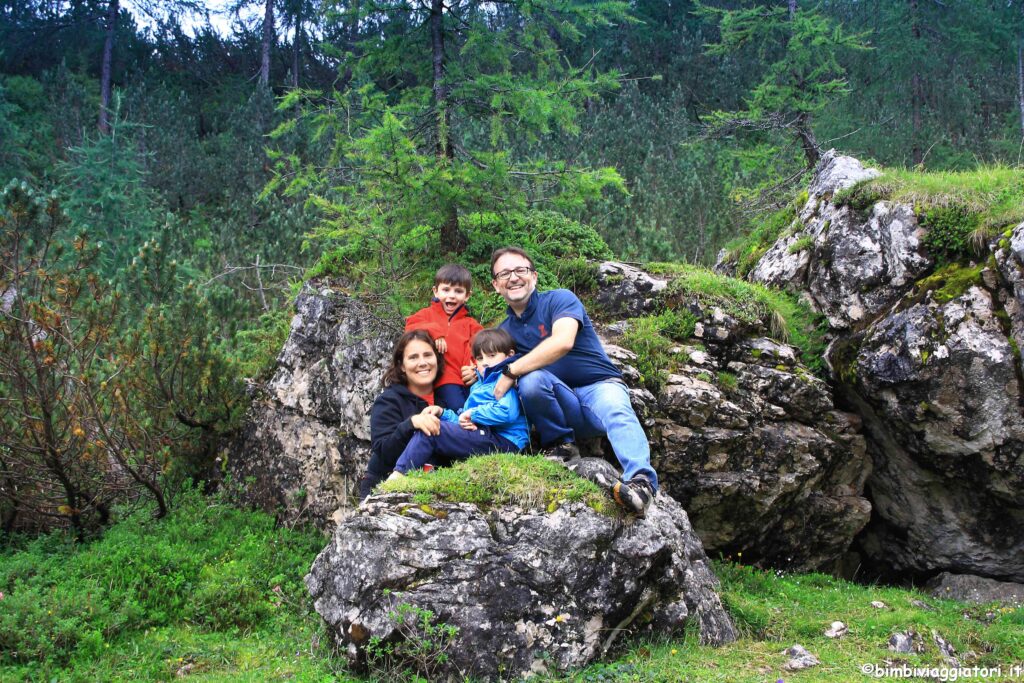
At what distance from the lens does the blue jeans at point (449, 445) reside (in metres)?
5.07

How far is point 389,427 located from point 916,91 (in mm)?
19879

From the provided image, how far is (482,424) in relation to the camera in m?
5.23

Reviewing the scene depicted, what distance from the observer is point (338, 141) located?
745 cm

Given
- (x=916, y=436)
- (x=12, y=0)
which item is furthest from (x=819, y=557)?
(x=12, y=0)

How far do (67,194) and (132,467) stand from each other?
11554 millimetres

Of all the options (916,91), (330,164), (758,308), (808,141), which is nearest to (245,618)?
(330,164)

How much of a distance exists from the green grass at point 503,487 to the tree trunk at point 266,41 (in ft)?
73.9

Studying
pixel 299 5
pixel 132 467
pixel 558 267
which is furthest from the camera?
pixel 299 5

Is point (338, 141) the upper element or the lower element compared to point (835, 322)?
upper

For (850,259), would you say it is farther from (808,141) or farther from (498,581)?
(808,141)

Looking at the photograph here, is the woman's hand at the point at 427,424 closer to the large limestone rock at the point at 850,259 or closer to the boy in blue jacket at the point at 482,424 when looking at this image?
the boy in blue jacket at the point at 482,424

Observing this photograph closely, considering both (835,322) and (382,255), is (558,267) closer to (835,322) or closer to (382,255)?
(382,255)

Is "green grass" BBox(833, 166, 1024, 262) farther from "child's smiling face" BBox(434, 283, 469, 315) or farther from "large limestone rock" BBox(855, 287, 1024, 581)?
"child's smiling face" BBox(434, 283, 469, 315)

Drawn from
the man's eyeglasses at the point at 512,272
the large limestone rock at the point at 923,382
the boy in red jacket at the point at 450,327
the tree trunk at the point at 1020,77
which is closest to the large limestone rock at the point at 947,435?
the large limestone rock at the point at 923,382
